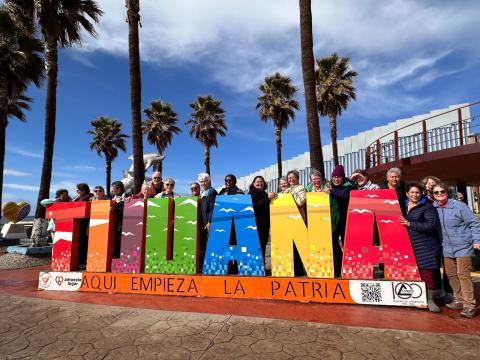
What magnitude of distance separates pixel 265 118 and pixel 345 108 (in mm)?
6661

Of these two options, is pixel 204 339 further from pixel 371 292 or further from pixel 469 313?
pixel 469 313

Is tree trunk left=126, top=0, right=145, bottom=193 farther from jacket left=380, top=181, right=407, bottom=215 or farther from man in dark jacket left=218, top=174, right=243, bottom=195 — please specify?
jacket left=380, top=181, right=407, bottom=215

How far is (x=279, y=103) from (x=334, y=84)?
456 cm

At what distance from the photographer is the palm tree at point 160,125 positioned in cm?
2991

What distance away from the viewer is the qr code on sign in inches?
157

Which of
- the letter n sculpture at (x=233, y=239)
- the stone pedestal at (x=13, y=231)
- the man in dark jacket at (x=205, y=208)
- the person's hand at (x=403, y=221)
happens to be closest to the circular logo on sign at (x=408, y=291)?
the person's hand at (x=403, y=221)

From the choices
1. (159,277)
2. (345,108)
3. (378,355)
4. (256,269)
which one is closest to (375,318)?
(378,355)

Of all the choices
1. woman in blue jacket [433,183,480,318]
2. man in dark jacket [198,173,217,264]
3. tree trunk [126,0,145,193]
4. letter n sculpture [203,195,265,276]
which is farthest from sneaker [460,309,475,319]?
tree trunk [126,0,145,193]

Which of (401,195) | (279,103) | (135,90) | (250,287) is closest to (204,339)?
(250,287)

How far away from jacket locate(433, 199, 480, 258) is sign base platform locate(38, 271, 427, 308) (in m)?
0.61

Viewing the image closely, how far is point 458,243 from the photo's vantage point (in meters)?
3.82

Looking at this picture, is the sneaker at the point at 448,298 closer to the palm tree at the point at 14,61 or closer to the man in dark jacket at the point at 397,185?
the man in dark jacket at the point at 397,185

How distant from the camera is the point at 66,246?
5473mm

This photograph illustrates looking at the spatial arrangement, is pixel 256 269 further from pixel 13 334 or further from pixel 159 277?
pixel 13 334
